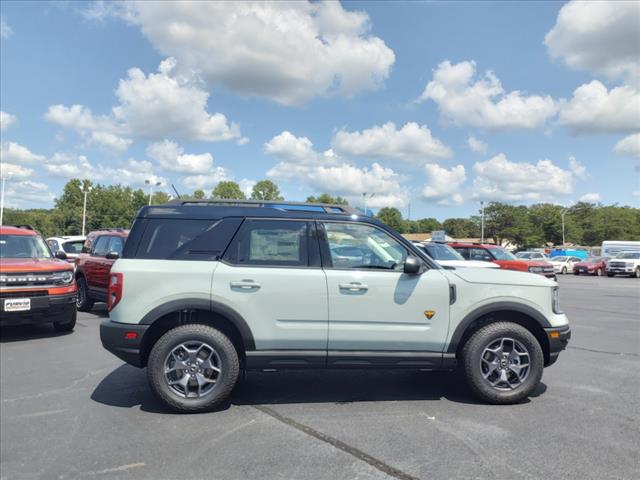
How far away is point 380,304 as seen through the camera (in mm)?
4461

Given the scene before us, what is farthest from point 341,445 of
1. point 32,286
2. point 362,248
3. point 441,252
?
point 441,252

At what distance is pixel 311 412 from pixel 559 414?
2.30 meters

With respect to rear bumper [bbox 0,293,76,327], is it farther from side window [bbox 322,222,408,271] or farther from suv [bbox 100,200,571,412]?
side window [bbox 322,222,408,271]

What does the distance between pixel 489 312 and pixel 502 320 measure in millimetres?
273

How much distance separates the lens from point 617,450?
3.58m

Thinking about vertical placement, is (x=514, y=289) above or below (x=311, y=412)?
above

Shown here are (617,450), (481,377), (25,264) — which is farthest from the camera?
(25,264)

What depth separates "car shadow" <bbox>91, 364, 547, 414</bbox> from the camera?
471 cm

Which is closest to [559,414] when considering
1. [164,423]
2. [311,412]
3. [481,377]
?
[481,377]

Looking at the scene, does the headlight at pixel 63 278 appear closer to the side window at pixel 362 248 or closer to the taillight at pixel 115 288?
the taillight at pixel 115 288

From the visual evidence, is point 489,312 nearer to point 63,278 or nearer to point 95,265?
point 63,278

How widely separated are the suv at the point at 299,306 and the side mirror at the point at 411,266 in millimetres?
12

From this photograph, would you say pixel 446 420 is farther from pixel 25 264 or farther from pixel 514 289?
pixel 25 264

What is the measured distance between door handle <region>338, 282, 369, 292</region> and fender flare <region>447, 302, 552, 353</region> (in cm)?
99
